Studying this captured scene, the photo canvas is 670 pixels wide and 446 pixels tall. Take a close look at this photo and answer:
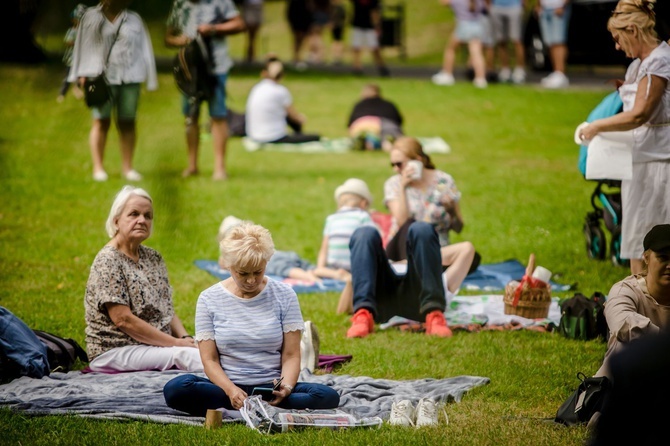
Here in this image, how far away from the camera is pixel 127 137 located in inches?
74.3

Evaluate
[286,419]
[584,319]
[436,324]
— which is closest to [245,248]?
[286,419]

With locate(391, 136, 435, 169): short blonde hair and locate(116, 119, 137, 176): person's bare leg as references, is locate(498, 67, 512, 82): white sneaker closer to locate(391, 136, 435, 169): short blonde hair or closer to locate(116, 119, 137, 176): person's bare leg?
locate(391, 136, 435, 169): short blonde hair

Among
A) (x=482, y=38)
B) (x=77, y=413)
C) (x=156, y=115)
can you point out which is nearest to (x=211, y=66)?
(x=156, y=115)

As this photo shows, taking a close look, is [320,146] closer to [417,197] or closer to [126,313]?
[417,197]

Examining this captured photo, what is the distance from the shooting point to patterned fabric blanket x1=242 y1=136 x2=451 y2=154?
12.6 m

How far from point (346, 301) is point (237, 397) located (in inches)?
80.5

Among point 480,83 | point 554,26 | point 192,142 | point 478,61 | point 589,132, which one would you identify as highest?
point 554,26

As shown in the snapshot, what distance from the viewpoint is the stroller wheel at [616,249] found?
23.2 ft

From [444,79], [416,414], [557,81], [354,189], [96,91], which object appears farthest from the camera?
[444,79]

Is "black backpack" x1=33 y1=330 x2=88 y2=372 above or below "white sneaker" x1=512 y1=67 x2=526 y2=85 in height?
below

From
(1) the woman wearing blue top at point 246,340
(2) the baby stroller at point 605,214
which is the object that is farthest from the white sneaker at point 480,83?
(1) the woman wearing blue top at point 246,340

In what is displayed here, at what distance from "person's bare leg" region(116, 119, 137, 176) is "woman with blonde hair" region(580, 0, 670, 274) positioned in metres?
3.83

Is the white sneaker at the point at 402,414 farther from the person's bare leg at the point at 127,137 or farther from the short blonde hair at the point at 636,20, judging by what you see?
the person's bare leg at the point at 127,137

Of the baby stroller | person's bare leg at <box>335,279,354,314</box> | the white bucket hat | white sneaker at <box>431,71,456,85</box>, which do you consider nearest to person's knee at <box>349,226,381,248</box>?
person's bare leg at <box>335,279,354,314</box>
